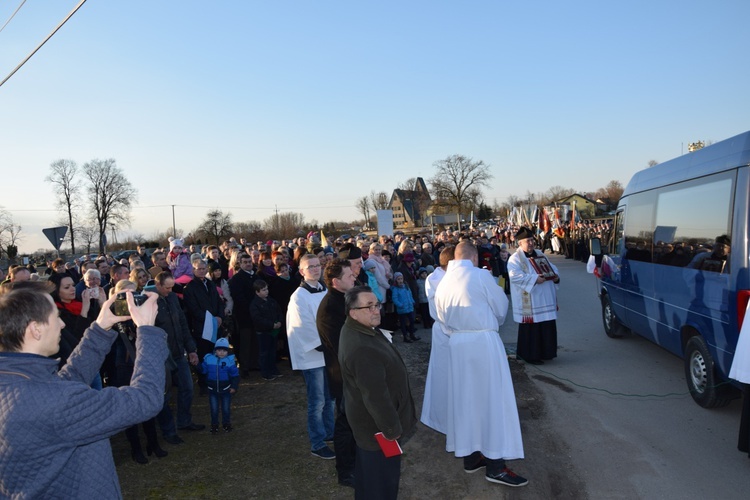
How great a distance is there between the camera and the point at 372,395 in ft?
10.5

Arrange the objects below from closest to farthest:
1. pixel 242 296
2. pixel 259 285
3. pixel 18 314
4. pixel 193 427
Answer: pixel 18 314, pixel 193 427, pixel 259 285, pixel 242 296

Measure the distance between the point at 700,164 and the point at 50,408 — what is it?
649 centimetres

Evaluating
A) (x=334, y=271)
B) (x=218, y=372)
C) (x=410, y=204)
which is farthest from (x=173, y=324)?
(x=410, y=204)

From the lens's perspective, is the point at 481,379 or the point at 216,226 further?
the point at 216,226

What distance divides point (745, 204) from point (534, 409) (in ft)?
9.92

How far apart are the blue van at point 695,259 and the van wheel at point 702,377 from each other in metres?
0.01

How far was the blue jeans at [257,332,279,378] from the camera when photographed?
7.52 metres

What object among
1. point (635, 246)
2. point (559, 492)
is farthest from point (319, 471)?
point (635, 246)

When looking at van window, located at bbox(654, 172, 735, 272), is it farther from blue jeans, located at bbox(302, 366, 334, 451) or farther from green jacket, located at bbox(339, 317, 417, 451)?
blue jeans, located at bbox(302, 366, 334, 451)

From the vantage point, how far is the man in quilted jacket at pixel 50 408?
1.93m

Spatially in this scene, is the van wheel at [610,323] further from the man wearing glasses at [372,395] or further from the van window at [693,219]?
the man wearing glasses at [372,395]

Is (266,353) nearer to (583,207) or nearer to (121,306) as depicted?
(121,306)

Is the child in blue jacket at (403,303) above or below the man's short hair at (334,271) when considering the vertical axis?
below

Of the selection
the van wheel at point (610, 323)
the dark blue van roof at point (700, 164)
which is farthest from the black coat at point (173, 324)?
the van wheel at point (610, 323)
